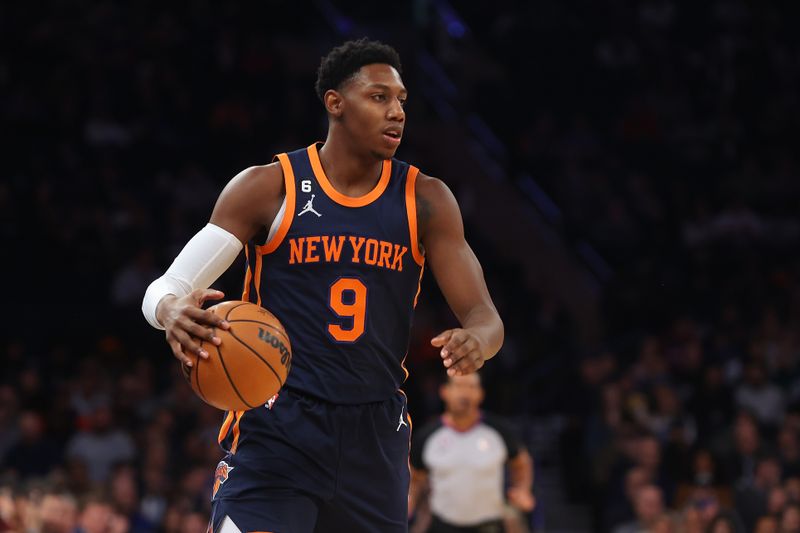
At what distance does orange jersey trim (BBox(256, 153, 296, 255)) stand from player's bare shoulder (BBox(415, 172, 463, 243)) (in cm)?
47

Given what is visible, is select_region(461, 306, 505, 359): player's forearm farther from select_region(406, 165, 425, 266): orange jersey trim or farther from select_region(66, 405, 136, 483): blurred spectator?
select_region(66, 405, 136, 483): blurred spectator

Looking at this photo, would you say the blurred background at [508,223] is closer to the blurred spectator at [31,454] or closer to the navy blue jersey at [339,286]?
the blurred spectator at [31,454]

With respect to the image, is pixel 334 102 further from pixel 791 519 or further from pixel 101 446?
pixel 101 446

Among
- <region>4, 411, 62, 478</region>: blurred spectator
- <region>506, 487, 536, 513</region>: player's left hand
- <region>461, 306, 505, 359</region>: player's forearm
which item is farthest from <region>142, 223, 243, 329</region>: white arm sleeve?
<region>4, 411, 62, 478</region>: blurred spectator

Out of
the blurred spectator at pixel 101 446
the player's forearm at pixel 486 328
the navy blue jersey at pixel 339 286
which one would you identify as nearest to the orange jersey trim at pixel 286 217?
the navy blue jersey at pixel 339 286

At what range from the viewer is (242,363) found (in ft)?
13.4

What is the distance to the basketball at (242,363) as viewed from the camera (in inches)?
160

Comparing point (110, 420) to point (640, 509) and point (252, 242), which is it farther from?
point (252, 242)

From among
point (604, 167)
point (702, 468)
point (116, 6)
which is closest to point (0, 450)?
point (702, 468)

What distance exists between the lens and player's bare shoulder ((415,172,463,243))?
4.67m

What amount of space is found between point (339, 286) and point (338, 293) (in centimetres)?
2

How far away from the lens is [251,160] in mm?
16188

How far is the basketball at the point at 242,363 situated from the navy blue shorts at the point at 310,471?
237 millimetres

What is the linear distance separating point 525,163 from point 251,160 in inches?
157
